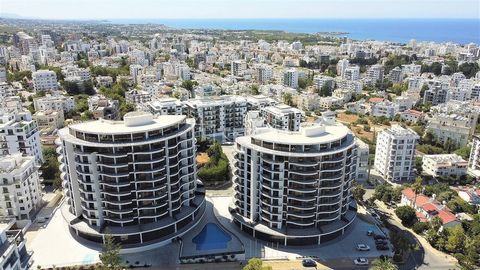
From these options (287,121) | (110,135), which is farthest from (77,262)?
(287,121)

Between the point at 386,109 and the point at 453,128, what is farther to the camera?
the point at 386,109

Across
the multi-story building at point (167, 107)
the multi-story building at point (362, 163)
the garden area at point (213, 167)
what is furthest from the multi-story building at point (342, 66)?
the garden area at point (213, 167)

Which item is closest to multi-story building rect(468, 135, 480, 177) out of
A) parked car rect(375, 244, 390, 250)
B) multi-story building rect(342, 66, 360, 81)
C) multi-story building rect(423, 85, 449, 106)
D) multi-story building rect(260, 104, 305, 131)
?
multi-story building rect(260, 104, 305, 131)

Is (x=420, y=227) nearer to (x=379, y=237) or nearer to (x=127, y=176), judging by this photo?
(x=379, y=237)

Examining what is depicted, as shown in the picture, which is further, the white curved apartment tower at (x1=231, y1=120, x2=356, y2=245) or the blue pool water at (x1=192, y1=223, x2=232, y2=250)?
the blue pool water at (x1=192, y1=223, x2=232, y2=250)

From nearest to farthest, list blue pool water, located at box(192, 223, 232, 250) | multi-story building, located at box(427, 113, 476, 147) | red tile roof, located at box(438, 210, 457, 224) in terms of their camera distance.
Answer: blue pool water, located at box(192, 223, 232, 250)
red tile roof, located at box(438, 210, 457, 224)
multi-story building, located at box(427, 113, 476, 147)

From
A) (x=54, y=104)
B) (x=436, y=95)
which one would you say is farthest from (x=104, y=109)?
(x=436, y=95)

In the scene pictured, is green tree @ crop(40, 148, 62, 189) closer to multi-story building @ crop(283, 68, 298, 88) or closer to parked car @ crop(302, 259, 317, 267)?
parked car @ crop(302, 259, 317, 267)
